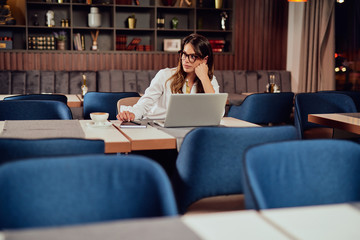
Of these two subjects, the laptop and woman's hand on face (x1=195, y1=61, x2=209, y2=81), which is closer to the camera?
the laptop

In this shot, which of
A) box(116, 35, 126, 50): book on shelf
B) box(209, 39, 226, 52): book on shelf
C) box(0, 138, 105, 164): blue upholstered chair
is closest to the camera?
box(0, 138, 105, 164): blue upholstered chair

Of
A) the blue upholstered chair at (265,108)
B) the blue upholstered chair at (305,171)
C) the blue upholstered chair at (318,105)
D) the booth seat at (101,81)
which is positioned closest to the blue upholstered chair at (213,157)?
the blue upholstered chair at (305,171)

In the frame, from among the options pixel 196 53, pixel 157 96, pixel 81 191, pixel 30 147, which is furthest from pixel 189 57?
pixel 81 191

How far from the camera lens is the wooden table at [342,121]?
2.72 metres

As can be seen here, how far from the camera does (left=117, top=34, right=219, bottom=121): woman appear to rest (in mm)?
3074

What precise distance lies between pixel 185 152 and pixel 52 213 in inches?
30.7

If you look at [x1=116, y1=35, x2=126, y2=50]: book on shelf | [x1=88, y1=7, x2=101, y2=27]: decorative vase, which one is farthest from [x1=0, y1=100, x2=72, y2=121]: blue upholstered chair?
[x1=116, y1=35, x2=126, y2=50]: book on shelf

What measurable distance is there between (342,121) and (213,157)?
1323 mm

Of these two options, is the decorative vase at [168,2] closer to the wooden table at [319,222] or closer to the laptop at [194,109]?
the laptop at [194,109]

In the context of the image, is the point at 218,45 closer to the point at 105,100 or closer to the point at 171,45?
the point at 171,45

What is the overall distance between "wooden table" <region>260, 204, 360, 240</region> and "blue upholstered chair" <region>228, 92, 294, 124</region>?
2910 mm

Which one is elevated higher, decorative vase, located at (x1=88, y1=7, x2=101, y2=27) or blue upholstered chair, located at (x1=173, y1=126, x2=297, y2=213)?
decorative vase, located at (x1=88, y1=7, x2=101, y2=27)

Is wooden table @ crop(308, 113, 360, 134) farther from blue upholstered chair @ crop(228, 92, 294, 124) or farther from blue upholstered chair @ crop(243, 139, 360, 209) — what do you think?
A: blue upholstered chair @ crop(243, 139, 360, 209)

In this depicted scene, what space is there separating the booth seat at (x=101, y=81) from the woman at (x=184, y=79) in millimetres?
2580
